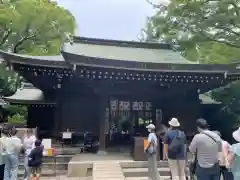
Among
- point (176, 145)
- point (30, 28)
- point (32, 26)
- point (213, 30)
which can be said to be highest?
point (32, 26)

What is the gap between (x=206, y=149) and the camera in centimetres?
452

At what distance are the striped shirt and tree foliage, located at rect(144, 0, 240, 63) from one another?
436 inches

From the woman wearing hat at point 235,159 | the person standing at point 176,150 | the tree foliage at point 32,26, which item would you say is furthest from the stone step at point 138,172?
the tree foliage at point 32,26

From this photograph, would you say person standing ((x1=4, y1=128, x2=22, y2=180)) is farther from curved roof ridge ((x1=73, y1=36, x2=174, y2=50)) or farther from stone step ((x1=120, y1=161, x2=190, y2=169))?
curved roof ridge ((x1=73, y1=36, x2=174, y2=50))

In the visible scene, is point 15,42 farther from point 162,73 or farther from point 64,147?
point 162,73

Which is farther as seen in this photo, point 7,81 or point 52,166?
point 7,81

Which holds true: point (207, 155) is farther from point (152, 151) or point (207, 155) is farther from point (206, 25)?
point (206, 25)

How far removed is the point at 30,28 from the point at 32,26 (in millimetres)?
292

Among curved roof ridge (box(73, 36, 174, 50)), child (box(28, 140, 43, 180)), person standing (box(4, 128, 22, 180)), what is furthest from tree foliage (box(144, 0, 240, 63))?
person standing (box(4, 128, 22, 180))

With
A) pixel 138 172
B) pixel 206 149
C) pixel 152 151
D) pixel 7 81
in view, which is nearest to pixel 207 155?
pixel 206 149

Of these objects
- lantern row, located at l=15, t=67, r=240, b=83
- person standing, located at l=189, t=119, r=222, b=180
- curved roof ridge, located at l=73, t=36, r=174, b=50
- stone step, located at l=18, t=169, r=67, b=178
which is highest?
curved roof ridge, located at l=73, t=36, r=174, b=50

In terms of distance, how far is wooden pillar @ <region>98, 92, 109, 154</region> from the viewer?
11758 mm

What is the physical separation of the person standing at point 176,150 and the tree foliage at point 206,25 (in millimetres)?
9429

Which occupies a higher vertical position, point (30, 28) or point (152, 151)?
point (30, 28)
